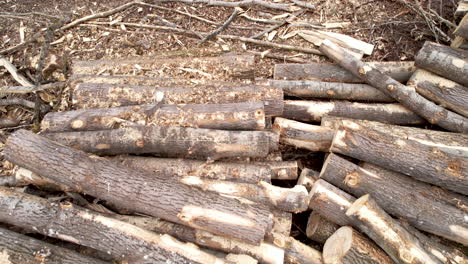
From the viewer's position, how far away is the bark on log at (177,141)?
3365 mm

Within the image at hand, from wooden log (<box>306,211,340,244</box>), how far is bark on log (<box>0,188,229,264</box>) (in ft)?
3.71

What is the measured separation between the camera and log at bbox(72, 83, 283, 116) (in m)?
3.82

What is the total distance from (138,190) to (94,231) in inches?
20.2

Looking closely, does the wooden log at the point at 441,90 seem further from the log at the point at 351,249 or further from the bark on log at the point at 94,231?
the bark on log at the point at 94,231

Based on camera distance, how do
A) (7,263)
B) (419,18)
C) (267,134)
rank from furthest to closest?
(419,18) < (267,134) < (7,263)

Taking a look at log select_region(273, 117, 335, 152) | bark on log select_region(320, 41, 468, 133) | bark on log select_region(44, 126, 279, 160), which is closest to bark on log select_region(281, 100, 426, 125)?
bark on log select_region(320, 41, 468, 133)

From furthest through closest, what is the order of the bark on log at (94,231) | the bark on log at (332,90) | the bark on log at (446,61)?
1. the bark on log at (332,90)
2. the bark on log at (446,61)
3. the bark on log at (94,231)

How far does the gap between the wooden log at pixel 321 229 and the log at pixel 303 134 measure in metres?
0.81

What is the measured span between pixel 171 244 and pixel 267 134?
4.85 feet

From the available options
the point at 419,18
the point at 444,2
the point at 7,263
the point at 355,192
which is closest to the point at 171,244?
the point at 7,263

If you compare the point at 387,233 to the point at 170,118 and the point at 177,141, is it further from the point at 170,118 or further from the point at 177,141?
the point at 170,118

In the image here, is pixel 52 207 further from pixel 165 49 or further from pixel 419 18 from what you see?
pixel 419 18

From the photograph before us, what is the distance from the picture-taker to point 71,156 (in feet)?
10.2

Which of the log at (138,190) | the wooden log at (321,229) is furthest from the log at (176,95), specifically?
the wooden log at (321,229)
